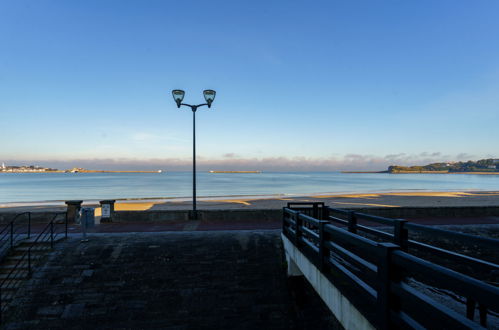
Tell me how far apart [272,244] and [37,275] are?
6.96 meters

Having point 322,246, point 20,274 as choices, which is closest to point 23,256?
point 20,274

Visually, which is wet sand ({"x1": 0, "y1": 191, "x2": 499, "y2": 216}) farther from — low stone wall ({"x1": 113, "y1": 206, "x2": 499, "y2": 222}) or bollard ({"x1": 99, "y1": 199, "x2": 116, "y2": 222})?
low stone wall ({"x1": 113, "y1": 206, "x2": 499, "y2": 222})

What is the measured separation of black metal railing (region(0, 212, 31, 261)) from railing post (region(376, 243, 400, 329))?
931 centimetres

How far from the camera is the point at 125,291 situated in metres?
6.87

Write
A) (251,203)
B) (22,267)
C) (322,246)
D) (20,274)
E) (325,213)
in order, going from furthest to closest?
(251,203)
(325,213)
(22,267)
(20,274)
(322,246)

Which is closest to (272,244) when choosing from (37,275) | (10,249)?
(37,275)

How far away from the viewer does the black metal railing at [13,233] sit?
8.03 m

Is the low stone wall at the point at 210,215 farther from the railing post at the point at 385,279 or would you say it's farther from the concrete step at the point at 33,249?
the railing post at the point at 385,279

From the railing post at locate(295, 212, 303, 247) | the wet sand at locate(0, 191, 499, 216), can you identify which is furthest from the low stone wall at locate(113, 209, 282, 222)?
the railing post at locate(295, 212, 303, 247)

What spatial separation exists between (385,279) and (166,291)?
5988 mm

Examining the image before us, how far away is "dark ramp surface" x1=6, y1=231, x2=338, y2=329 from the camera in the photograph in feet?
20.4

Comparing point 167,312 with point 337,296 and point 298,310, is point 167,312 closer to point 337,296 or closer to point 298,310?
point 298,310

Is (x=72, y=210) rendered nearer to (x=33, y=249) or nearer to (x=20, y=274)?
(x=33, y=249)

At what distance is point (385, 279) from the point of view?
2738 mm
